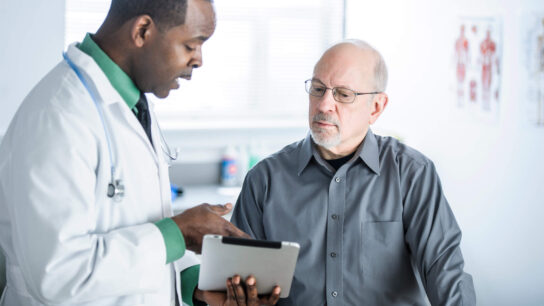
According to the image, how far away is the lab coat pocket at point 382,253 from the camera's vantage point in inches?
59.6

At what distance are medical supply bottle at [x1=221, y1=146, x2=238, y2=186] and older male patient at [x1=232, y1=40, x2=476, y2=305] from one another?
122 cm

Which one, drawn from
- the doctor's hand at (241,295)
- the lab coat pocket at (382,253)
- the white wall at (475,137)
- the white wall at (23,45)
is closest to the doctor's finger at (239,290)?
the doctor's hand at (241,295)

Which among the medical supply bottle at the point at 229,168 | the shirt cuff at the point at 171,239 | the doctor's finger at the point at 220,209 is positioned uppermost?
the doctor's finger at the point at 220,209

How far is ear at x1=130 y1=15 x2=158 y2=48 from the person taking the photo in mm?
1002

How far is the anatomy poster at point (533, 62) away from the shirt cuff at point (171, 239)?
8.78ft

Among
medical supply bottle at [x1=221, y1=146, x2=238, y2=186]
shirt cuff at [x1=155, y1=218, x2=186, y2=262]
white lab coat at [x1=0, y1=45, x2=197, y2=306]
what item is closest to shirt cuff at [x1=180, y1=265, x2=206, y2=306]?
white lab coat at [x1=0, y1=45, x2=197, y2=306]

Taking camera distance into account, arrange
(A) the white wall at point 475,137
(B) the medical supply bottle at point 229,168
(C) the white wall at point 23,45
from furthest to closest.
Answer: (A) the white wall at point 475,137, (B) the medical supply bottle at point 229,168, (C) the white wall at point 23,45

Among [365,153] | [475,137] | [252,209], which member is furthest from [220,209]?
[475,137]

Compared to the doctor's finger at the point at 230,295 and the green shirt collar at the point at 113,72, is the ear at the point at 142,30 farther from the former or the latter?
the doctor's finger at the point at 230,295

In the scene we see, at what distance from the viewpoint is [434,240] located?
148 centimetres

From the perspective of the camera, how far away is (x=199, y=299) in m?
1.37

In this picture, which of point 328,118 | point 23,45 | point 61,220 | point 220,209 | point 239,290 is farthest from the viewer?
point 23,45

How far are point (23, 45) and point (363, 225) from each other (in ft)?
6.22

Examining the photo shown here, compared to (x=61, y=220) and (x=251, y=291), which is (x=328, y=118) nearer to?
(x=251, y=291)
